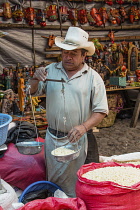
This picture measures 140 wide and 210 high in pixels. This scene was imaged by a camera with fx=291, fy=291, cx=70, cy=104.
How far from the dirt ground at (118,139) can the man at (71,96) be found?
2363 mm

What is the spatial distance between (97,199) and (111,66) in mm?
5306

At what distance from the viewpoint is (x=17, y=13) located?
18.9ft

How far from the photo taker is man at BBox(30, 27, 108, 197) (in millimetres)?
2480

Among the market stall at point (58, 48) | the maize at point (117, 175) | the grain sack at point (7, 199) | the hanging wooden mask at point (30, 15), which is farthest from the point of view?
the hanging wooden mask at point (30, 15)

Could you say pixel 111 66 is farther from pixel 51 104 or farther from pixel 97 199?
pixel 97 199

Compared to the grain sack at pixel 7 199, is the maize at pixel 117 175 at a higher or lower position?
higher

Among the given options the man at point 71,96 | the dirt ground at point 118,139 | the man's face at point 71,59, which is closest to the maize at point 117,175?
the man at point 71,96

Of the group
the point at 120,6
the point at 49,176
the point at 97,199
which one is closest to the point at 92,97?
the point at 49,176

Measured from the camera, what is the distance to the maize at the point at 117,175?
5.68 ft

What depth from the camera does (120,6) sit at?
702cm

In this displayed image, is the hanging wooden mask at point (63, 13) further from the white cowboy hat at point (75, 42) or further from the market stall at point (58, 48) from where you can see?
the white cowboy hat at point (75, 42)

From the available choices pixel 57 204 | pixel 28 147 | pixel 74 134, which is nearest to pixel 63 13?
pixel 28 147

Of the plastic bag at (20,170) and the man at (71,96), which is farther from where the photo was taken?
the plastic bag at (20,170)

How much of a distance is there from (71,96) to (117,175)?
0.91m
